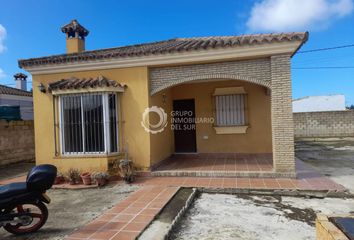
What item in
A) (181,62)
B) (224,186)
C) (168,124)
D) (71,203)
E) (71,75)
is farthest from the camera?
(168,124)

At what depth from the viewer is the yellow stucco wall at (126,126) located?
841 cm

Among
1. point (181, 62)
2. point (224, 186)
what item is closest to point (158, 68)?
point (181, 62)

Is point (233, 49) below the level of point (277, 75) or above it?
above

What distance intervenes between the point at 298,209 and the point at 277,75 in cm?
381

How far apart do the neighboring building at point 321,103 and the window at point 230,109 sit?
2555cm

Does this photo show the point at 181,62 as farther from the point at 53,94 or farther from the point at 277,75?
the point at 53,94

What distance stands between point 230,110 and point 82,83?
605cm

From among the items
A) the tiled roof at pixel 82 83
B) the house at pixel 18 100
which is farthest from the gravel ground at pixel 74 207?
the house at pixel 18 100

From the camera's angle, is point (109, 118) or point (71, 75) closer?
point (109, 118)

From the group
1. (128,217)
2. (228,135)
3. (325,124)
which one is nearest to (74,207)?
(128,217)

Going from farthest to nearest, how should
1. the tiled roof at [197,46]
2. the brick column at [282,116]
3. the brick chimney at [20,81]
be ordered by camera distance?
the brick chimney at [20,81] → the brick column at [282,116] → the tiled roof at [197,46]

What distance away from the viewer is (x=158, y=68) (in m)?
8.56

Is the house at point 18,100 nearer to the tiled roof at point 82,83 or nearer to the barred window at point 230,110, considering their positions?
the tiled roof at point 82,83

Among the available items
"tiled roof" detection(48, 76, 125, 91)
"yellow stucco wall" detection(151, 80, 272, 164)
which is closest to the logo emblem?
"yellow stucco wall" detection(151, 80, 272, 164)
